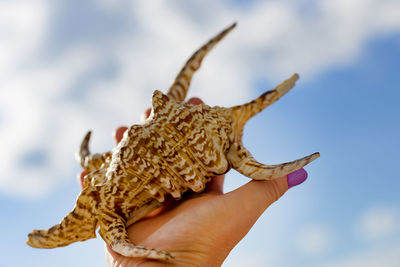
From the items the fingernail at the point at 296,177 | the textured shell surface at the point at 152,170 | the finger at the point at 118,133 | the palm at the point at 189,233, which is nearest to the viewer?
the palm at the point at 189,233

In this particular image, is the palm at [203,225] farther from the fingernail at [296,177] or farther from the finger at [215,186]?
the finger at [215,186]

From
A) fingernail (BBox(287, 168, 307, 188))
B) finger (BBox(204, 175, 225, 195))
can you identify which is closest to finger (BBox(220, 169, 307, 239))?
fingernail (BBox(287, 168, 307, 188))

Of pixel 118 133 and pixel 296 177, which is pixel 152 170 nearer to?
pixel 296 177

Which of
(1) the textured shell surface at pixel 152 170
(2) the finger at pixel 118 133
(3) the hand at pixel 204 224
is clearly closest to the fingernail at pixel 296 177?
(3) the hand at pixel 204 224

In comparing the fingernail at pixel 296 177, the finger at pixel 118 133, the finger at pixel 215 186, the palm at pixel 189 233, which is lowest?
the palm at pixel 189 233

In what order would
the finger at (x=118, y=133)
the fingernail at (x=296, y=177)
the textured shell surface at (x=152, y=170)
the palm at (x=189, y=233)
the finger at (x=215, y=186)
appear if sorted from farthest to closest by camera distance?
the finger at (x=118, y=133), the finger at (x=215, y=186), the fingernail at (x=296, y=177), the textured shell surface at (x=152, y=170), the palm at (x=189, y=233)

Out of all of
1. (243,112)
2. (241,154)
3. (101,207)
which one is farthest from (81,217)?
(243,112)

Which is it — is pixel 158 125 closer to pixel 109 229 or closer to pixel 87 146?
pixel 109 229

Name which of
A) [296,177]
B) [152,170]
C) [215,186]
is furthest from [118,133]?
[296,177]

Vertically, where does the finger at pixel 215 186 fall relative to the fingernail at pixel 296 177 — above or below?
above
